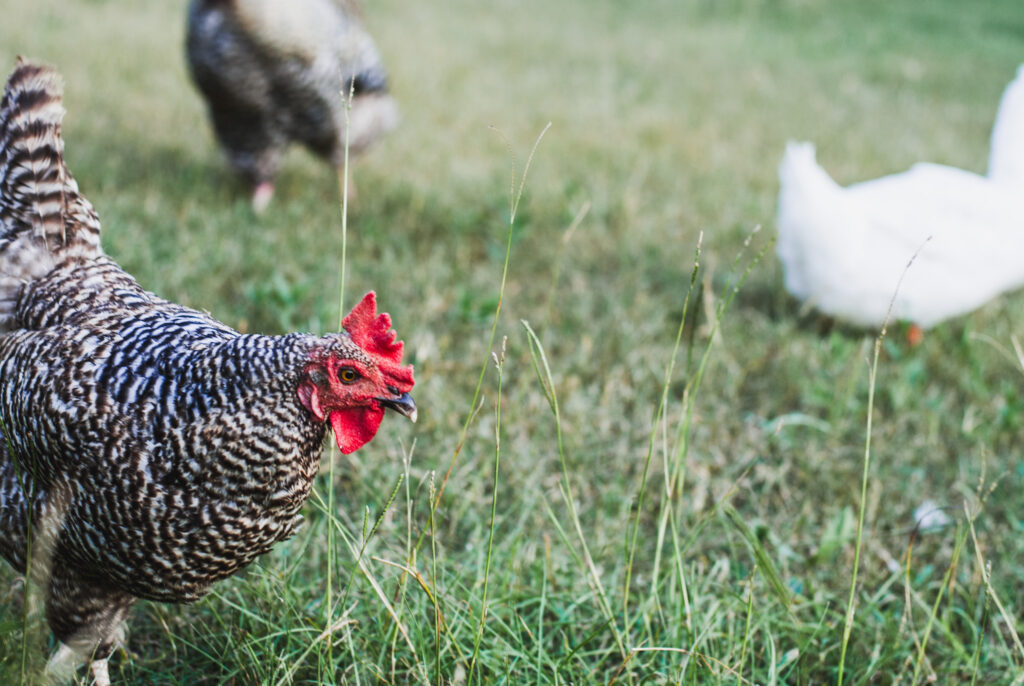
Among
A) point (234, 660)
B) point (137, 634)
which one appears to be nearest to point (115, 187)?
point (137, 634)

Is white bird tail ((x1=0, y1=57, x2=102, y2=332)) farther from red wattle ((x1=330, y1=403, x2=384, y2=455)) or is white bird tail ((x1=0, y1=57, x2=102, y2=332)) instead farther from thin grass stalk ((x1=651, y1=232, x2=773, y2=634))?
thin grass stalk ((x1=651, y1=232, x2=773, y2=634))

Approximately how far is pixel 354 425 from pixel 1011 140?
3555mm

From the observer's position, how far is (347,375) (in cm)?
167

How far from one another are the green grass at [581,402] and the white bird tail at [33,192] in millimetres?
877

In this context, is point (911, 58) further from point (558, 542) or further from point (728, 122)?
point (558, 542)

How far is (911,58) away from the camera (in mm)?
10391

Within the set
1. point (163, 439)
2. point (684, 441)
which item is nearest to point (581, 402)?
point (684, 441)

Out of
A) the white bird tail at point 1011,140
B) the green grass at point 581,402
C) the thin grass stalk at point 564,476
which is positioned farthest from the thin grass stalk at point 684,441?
the white bird tail at point 1011,140

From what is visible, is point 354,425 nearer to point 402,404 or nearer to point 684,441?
point 402,404

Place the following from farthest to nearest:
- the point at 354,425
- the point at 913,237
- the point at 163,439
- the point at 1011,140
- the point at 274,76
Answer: the point at 274,76, the point at 1011,140, the point at 913,237, the point at 354,425, the point at 163,439

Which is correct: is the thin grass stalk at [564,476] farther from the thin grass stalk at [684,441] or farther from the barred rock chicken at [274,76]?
the barred rock chicken at [274,76]

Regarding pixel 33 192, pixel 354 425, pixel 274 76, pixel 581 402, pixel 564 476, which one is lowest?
pixel 581 402

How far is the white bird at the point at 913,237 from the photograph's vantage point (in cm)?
371

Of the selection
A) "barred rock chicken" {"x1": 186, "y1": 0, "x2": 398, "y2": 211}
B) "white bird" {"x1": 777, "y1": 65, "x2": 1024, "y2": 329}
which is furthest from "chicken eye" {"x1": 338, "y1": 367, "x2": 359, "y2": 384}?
"barred rock chicken" {"x1": 186, "y1": 0, "x2": 398, "y2": 211}
